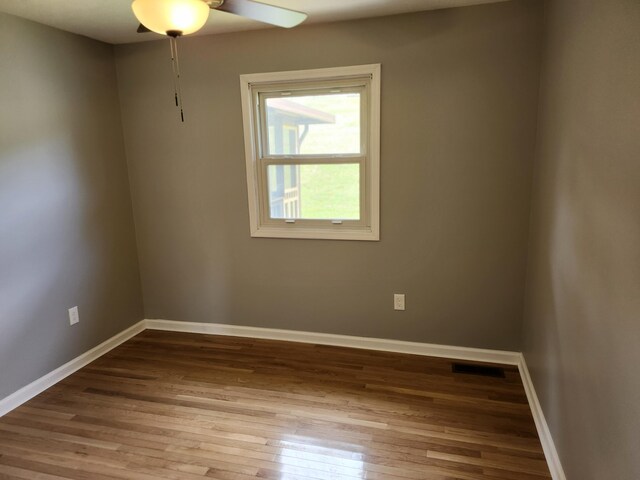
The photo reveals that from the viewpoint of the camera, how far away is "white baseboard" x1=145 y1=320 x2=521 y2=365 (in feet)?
9.38

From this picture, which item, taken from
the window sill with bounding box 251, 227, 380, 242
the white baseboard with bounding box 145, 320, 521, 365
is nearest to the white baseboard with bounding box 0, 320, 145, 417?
the white baseboard with bounding box 145, 320, 521, 365

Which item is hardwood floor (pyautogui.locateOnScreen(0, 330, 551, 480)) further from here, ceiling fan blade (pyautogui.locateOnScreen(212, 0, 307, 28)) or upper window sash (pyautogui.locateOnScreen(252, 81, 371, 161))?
ceiling fan blade (pyautogui.locateOnScreen(212, 0, 307, 28))

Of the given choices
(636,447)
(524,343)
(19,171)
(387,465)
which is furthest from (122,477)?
(524,343)

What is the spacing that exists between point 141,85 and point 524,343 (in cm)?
339

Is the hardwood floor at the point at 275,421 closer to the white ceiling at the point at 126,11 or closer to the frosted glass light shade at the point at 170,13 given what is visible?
the frosted glass light shade at the point at 170,13

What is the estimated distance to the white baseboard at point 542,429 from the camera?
1.80 m

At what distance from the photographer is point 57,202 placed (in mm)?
2727

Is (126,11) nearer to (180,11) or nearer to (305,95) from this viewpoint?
(305,95)

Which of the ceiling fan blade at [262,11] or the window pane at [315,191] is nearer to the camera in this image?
the ceiling fan blade at [262,11]

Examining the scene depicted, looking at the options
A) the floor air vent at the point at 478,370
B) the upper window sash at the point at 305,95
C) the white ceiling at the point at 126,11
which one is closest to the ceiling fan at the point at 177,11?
the white ceiling at the point at 126,11

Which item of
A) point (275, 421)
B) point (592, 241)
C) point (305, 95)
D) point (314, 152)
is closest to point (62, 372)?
point (275, 421)

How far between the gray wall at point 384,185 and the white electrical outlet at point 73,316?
2.16ft

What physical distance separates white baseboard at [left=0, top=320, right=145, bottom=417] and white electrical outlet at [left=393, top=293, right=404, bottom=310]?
2.24 meters

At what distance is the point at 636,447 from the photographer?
1.09 metres
